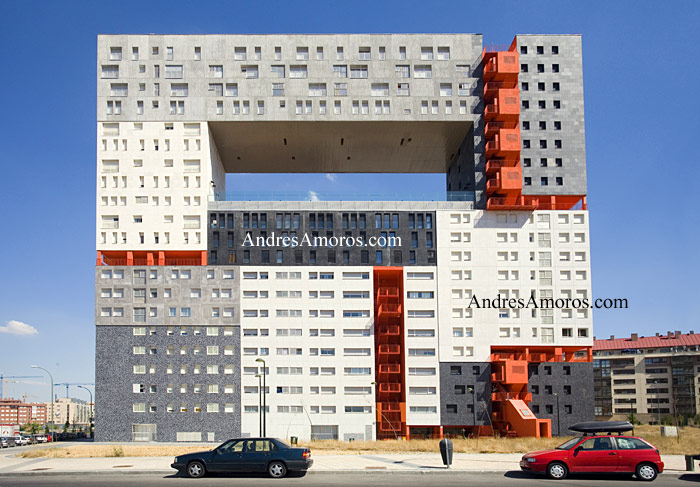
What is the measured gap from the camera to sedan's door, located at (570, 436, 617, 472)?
94.3ft

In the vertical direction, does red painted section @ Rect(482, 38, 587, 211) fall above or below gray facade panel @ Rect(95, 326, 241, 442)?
above

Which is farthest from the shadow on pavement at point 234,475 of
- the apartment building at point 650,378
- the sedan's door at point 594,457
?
the apartment building at point 650,378

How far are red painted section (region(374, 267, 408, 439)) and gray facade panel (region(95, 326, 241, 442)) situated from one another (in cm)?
1392

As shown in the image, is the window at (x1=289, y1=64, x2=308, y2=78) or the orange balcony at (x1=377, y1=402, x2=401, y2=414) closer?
the orange balcony at (x1=377, y1=402, x2=401, y2=414)

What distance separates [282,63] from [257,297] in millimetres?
24312

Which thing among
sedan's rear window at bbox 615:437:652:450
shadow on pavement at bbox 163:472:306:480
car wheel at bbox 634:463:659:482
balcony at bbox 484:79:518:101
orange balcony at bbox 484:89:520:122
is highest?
balcony at bbox 484:79:518:101

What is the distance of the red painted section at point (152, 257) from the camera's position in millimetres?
74188

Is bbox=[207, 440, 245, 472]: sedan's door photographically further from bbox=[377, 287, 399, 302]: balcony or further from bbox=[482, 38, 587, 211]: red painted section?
bbox=[482, 38, 587, 211]: red painted section

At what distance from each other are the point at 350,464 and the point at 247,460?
6625 mm

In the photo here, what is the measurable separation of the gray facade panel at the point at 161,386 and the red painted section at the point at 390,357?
1392 centimetres

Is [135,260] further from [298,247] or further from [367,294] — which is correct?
[367,294]

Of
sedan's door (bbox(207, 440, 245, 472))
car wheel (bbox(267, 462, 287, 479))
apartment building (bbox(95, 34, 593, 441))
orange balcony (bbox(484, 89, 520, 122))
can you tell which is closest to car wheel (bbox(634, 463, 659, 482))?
car wheel (bbox(267, 462, 287, 479))

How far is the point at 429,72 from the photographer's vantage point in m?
75.9

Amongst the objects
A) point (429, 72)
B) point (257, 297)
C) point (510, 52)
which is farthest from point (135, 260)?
point (510, 52)
